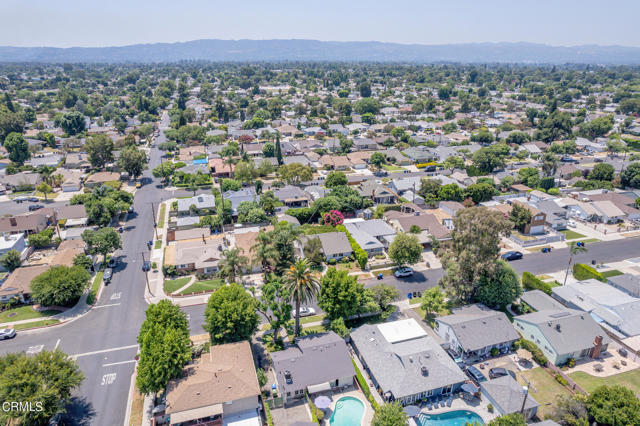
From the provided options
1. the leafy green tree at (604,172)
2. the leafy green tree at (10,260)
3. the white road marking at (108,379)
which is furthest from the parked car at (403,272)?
the leafy green tree at (604,172)

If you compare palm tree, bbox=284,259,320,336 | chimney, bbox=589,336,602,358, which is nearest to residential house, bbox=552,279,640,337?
chimney, bbox=589,336,602,358

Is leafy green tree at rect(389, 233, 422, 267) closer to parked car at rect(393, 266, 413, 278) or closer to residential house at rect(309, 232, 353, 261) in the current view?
parked car at rect(393, 266, 413, 278)

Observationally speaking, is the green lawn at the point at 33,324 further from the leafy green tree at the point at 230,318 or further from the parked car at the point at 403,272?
the parked car at the point at 403,272

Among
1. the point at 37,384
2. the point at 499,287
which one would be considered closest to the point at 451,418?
the point at 499,287

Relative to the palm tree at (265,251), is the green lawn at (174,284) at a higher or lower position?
lower

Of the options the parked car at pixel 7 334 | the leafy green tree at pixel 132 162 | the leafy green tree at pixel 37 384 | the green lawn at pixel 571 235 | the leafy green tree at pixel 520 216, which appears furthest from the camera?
the leafy green tree at pixel 132 162
